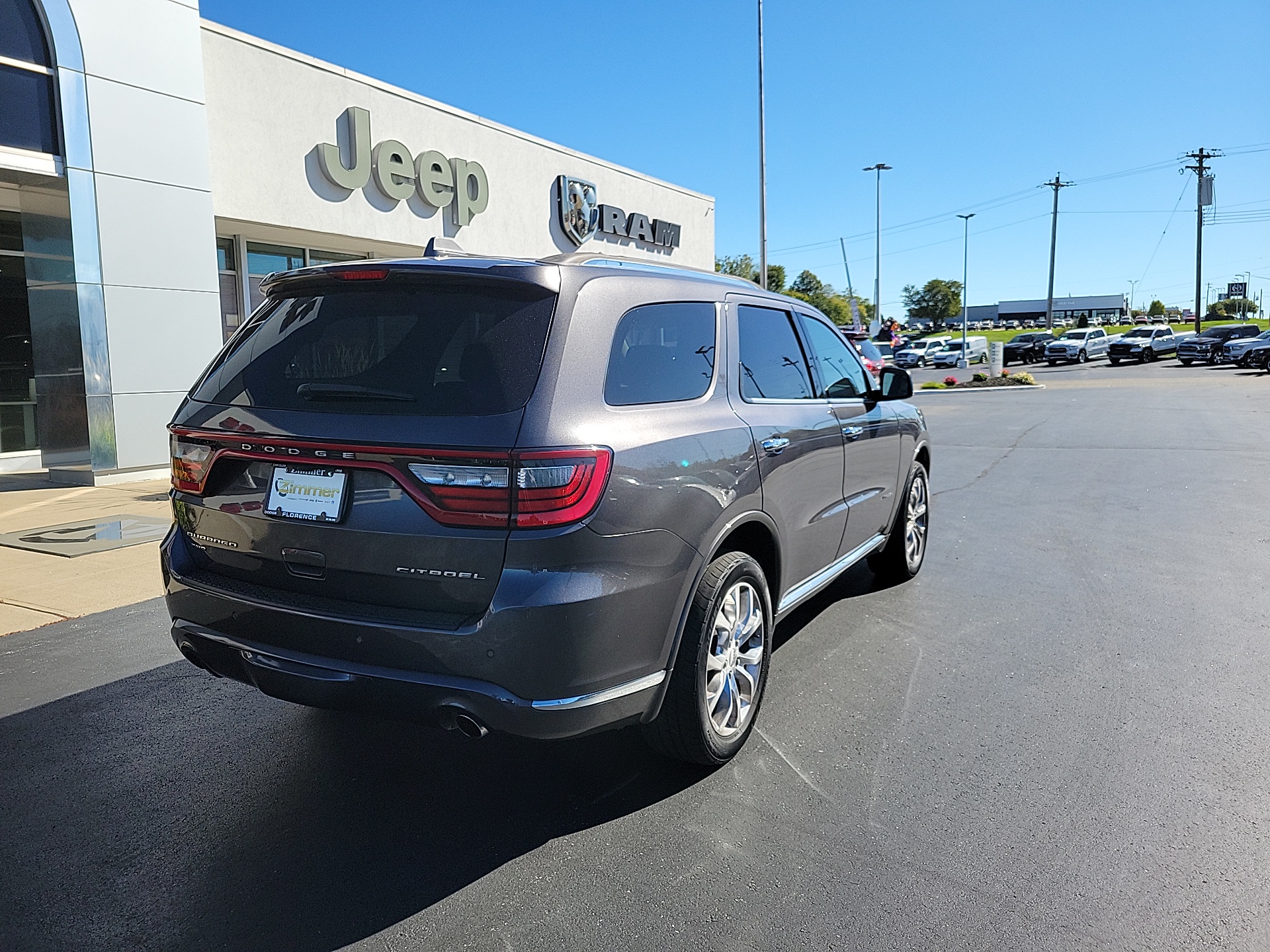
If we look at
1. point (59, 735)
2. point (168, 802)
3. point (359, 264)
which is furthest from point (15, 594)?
point (359, 264)

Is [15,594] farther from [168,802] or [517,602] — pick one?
[517,602]

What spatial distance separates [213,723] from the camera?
3963 mm

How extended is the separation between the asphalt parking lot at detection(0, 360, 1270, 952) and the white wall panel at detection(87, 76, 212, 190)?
26.3ft

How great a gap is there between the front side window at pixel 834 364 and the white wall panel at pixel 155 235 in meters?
9.54

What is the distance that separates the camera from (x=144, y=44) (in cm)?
1145

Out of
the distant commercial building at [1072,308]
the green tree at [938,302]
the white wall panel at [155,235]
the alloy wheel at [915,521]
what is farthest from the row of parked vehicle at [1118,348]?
the distant commercial building at [1072,308]

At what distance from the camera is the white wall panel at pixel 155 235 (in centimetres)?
1116

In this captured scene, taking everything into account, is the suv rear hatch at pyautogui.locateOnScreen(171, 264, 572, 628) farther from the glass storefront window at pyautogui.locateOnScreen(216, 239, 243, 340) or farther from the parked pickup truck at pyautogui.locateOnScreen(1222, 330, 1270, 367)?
the parked pickup truck at pyautogui.locateOnScreen(1222, 330, 1270, 367)

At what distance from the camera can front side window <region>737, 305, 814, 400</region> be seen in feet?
13.0

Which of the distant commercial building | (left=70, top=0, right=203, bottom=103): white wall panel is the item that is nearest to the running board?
(left=70, top=0, right=203, bottom=103): white wall panel

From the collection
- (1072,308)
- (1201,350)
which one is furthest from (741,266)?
(1072,308)

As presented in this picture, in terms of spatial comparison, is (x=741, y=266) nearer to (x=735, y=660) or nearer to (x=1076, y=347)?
(x=1076, y=347)

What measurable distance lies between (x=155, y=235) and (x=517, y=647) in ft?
36.8

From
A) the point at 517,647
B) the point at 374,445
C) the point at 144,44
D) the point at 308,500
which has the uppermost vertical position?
the point at 144,44
